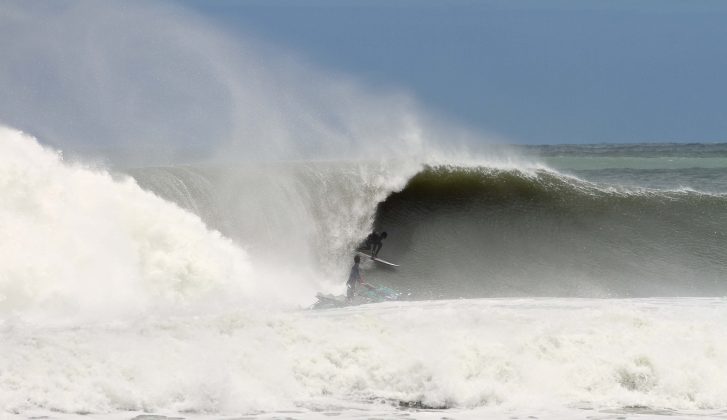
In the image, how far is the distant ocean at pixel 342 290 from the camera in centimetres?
880

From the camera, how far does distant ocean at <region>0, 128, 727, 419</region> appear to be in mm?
8805

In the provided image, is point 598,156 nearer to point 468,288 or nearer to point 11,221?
point 468,288

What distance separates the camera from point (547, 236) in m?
17.8

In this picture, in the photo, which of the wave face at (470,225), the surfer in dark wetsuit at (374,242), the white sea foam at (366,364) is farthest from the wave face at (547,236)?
the white sea foam at (366,364)

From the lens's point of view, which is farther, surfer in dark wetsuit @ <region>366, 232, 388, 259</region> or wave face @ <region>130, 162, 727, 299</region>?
surfer in dark wetsuit @ <region>366, 232, 388, 259</region>

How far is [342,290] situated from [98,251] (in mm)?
3768

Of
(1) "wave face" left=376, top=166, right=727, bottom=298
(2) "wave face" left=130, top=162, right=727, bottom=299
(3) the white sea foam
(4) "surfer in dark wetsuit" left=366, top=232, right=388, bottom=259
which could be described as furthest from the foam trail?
(1) "wave face" left=376, top=166, right=727, bottom=298

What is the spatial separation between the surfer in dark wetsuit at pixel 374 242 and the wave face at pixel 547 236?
17 centimetres

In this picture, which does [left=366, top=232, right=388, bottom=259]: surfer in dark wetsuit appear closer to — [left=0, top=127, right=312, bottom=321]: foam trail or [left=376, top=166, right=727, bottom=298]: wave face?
[left=376, top=166, right=727, bottom=298]: wave face

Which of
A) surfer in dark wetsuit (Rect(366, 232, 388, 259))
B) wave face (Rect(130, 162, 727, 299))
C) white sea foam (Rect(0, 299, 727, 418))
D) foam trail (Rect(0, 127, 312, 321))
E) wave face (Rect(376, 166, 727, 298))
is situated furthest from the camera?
surfer in dark wetsuit (Rect(366, 232, 388, 259))

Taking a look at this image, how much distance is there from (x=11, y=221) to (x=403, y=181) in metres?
7.64

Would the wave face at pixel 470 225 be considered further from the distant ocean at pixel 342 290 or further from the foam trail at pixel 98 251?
the foam trail at pixel 98 251

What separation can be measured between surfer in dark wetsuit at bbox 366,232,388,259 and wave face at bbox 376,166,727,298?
0.56 ft

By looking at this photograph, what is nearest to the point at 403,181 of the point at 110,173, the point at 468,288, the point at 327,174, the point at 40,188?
the point at 327,174
